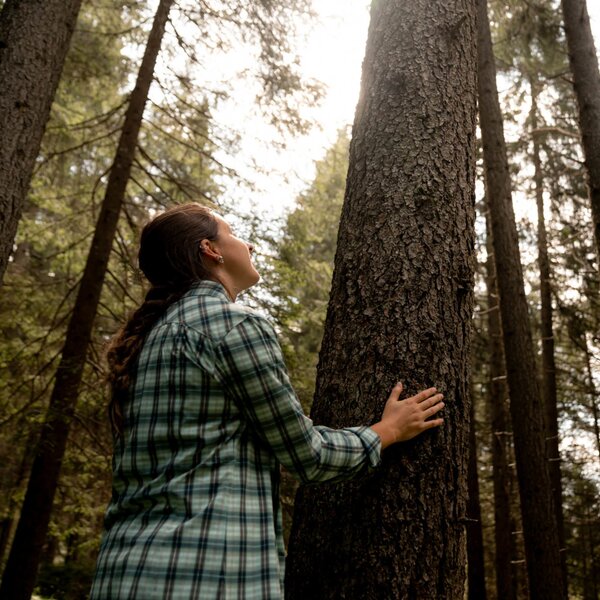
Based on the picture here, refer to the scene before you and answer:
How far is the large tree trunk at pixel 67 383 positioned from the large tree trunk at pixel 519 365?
186 inches

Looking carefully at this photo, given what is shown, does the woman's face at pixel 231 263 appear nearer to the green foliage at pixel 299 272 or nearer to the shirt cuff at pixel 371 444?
the shirt cuff at pixel 371 444

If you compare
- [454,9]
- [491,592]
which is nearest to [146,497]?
[454,9]

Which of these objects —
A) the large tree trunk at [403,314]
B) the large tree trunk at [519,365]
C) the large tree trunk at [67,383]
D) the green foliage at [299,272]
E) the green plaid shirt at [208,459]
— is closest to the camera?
the green plaid shirt at [208,459]

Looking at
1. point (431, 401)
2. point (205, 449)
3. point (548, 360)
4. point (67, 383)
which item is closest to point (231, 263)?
point (205, 449)

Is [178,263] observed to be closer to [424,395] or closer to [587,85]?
[424,395]

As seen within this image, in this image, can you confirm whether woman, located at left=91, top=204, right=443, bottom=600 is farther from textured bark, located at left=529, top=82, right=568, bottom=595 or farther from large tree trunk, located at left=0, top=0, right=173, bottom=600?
textured bark, located at left=529, top=82, right=568, bottom=595

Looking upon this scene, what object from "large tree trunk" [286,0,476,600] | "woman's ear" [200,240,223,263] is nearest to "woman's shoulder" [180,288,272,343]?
"woman's ear" [200,240,223,263]

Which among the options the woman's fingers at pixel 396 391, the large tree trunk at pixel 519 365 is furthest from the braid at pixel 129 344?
the large tree trunk at pixel 519 365

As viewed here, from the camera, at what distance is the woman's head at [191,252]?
205cm

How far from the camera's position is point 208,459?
5.16 ft

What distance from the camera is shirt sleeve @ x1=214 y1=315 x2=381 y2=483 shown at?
165 centimetres

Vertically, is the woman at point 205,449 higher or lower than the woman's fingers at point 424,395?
lower

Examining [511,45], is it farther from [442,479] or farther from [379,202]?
[442,479]

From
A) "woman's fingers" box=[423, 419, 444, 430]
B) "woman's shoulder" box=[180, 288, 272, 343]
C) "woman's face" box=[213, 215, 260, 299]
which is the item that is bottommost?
"woman's fingers" box=[423, 419, 444, 430]
